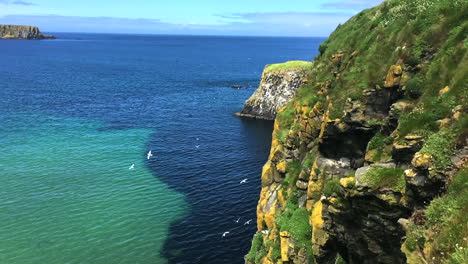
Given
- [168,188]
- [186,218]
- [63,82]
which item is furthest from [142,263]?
[63,82]

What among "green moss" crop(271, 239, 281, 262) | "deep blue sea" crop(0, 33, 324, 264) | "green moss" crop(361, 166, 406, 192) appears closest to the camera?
"green moss" crop(361, 166, 406, 192)

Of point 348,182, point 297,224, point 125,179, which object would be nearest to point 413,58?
point 348,182

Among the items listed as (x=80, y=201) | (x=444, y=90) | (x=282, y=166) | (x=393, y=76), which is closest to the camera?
(x=444, y=90)

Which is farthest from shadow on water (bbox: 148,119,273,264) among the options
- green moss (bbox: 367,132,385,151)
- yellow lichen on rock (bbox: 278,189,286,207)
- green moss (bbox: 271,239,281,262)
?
green moss (bbox: 367,132,385,151)

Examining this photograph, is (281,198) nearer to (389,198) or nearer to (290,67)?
(389,198)

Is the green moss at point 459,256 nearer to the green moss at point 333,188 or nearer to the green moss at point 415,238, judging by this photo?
the green moss at point 415,238

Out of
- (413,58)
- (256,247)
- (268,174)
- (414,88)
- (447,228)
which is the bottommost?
(256,247)

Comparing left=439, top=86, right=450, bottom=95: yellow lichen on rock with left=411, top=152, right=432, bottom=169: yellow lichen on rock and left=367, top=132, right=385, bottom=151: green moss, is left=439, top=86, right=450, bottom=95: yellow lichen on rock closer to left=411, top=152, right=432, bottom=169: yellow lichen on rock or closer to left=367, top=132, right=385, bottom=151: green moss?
left=367, top=132, right=385, bottom=151: green moss

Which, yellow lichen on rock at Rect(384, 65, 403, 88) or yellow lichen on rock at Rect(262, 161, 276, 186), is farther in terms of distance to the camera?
yellow lichen on rock at Rect(262, 161, 276, 186)

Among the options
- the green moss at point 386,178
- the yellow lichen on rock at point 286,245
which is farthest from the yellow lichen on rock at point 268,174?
the green moss at point 386,178
